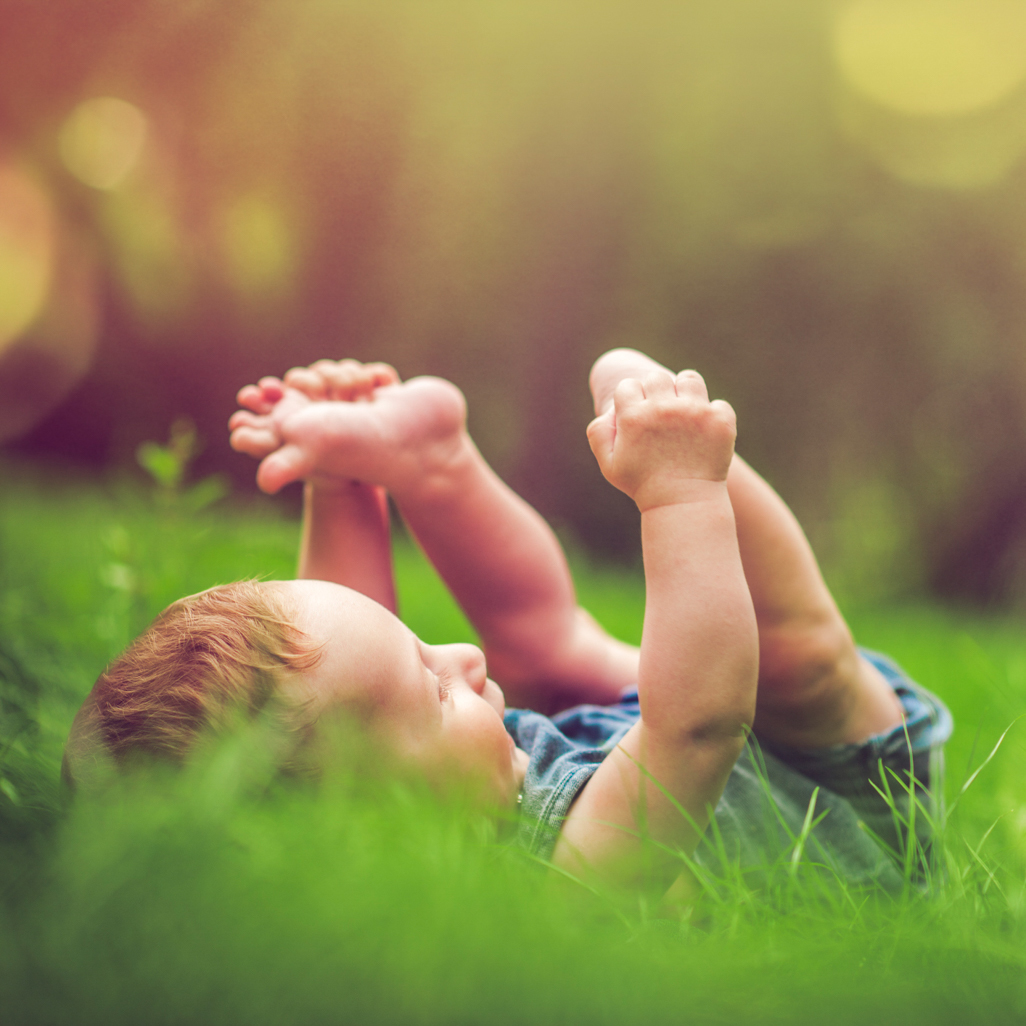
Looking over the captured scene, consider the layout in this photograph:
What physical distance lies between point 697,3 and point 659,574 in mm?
5005

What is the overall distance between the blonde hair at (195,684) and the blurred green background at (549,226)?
12.7 ft

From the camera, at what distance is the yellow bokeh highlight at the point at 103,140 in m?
4.39

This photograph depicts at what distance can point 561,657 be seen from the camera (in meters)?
1.17

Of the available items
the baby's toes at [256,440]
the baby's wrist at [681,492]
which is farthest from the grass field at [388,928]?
the baby's toes at [256,440]

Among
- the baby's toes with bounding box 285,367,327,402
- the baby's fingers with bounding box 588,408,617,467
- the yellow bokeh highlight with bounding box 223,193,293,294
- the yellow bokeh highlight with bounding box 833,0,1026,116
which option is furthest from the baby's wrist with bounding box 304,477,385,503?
the yellow bokeh highlight with bounding box 833,0,1026,116

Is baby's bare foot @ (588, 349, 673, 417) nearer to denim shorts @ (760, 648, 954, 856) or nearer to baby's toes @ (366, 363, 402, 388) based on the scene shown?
baby's toes @ (366, 363, 402, 388)

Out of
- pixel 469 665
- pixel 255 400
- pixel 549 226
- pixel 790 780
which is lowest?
pixel 790 780

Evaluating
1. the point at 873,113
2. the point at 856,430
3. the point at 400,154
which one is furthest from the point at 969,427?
the point at 400,154

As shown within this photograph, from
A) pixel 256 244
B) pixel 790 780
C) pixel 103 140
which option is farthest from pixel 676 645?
pixel 103 140

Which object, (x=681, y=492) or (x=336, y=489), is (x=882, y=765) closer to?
(x=681, y=492)

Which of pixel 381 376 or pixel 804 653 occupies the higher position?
pixel 381 376

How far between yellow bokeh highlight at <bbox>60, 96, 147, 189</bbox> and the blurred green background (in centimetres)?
1

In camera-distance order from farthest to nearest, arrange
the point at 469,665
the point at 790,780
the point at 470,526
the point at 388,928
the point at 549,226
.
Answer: the point at 549,226
the point at 470,526
the point at 790,780
the point at 469,665
the point at 388,928

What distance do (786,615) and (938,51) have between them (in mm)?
4424
